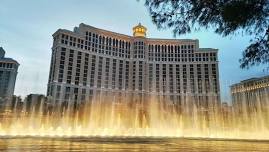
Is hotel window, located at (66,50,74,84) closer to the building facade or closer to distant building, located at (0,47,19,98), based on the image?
the building facade

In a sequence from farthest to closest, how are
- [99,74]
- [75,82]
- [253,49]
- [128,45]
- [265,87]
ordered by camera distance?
[128,45] → [99,74] → [75,82] → [265,87] → [253,49]

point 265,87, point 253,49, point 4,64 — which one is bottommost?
point 253,49

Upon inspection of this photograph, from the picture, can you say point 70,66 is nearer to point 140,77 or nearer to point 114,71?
point 114,71

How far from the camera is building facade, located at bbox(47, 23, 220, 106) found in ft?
272

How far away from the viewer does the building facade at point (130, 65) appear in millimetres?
82775

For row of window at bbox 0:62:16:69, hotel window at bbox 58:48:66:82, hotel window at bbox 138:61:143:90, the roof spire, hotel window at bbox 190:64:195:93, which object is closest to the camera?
hotel window at bbox 58:48:66:82

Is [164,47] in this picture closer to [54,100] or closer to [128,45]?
[128,45]

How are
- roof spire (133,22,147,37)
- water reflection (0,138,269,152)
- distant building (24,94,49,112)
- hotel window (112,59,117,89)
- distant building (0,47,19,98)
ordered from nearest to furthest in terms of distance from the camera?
Result: water reflection (0,138,269,152) → distant building (24,94,49,112) → hotel window (112,59,117,89) → roof spire (133,22,147,37) → distant building (0,47,19,98)

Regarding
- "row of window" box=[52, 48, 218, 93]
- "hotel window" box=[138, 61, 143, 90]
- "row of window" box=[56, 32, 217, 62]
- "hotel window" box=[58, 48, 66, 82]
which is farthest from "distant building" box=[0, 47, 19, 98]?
"hotel window" box=[138, 61, 143, 90]

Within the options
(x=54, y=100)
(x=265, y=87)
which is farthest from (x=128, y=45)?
(x=265, y=87)

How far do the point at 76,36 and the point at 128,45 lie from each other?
21925mm

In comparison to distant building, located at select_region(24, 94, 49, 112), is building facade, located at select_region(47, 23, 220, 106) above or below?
above

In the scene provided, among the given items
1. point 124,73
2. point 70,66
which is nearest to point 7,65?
point 70,66

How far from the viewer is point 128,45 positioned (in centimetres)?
9612
